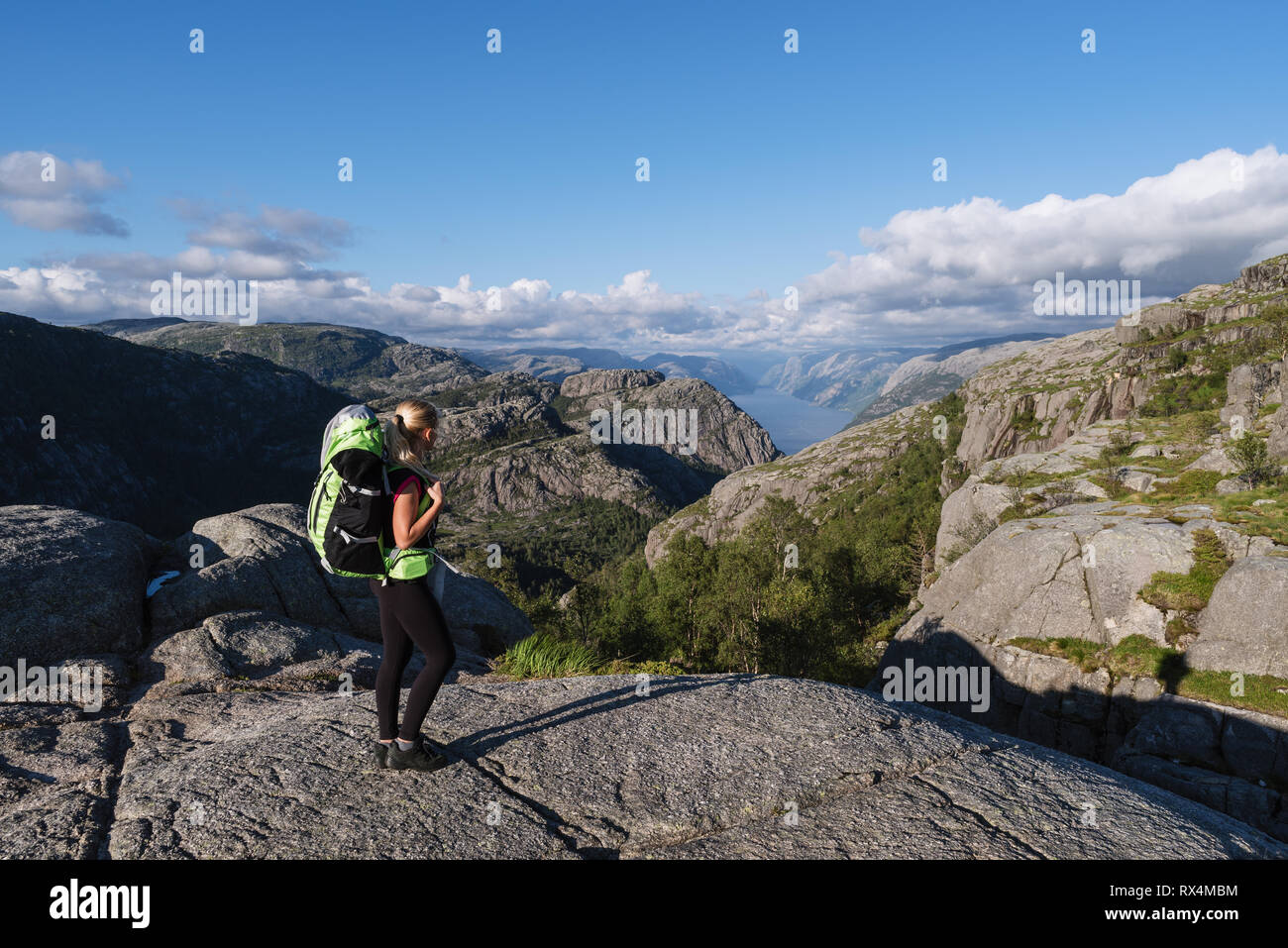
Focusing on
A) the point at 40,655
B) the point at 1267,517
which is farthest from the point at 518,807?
the point at 1267,517

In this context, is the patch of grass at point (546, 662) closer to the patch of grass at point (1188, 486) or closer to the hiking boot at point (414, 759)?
the hiking boot at point (414, 759)

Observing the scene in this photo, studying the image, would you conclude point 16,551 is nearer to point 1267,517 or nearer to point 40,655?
point 40,655

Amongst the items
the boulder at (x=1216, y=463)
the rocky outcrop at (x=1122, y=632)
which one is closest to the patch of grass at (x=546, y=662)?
the rocky outcrop at (x=1122, y=632)

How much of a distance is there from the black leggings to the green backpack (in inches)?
15.8

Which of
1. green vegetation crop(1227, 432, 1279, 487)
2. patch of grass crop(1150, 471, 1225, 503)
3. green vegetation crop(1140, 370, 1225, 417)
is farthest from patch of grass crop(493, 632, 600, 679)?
green vegetation crop(1140, 370, 1225, 417)

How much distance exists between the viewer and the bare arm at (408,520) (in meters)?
7.05

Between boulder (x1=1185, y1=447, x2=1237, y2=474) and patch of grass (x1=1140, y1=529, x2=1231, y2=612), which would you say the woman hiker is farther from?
boulder (x1=1185, y1=447, x2=1237, y2=474)

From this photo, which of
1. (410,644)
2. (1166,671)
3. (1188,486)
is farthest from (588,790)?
(1188,486)

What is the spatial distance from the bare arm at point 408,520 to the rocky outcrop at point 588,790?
320 centimetres

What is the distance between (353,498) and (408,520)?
2.28ft

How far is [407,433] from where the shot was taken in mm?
7414

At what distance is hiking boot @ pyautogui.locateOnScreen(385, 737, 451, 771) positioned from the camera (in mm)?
7801

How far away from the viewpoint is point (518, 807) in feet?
24.2

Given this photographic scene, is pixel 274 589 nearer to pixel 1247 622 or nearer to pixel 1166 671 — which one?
pixel 1166 671
